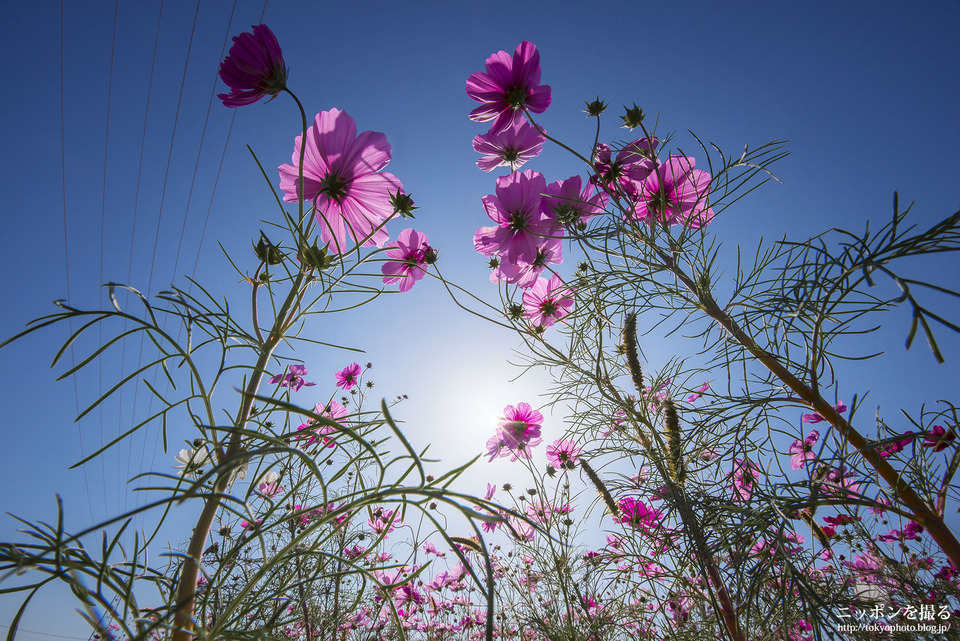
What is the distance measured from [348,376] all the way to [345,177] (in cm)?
113

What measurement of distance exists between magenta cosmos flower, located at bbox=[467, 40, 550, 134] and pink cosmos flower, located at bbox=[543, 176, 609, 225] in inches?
6.4

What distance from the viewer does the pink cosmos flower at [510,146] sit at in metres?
0.90

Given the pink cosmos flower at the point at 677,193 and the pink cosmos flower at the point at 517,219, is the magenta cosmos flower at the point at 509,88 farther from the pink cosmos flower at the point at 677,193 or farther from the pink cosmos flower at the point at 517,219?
the pink cosmos flower at the point at 677,193

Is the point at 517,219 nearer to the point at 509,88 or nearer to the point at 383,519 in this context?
the point at 509,88

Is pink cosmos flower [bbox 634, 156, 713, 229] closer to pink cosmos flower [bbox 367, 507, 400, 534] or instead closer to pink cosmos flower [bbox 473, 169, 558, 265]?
pink cosmos flower [bbox 473, 169, 558, 265]

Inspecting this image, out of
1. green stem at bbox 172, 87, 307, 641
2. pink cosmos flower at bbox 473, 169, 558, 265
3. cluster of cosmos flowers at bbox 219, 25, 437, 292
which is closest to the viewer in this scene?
green stem at bbox 172, 87, 307, 641

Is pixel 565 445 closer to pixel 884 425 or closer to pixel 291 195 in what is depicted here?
pixel 884 425

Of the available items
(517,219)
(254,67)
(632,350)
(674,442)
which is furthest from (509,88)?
(674,442)

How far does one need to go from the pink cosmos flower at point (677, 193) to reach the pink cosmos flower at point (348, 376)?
1.16 metres

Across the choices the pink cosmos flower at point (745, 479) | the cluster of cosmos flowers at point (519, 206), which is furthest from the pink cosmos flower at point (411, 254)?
the pink cosmos flower at point (745, 479)

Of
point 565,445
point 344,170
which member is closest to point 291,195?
point 344,170

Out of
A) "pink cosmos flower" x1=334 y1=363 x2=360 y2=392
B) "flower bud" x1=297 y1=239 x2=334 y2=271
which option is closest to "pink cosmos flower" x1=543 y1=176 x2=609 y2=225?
"flower bud" x1=297 y1=239 x2=334 y2=271

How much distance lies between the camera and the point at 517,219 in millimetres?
907

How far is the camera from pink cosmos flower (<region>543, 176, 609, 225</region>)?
2.60 feet
